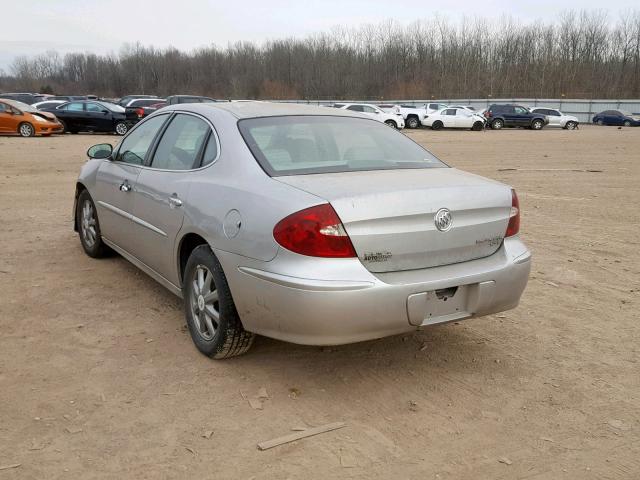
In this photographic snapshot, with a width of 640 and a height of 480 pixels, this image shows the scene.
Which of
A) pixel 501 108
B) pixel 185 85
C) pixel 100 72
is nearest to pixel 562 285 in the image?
pixel 501 108

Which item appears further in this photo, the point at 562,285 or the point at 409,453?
the point at 562,285

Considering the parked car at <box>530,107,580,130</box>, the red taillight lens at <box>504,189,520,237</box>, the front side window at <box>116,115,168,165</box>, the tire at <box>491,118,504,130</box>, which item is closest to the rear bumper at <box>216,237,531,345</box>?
the red taillight lens at <box>504,189,520,237</box>

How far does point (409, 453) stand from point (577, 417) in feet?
3.16

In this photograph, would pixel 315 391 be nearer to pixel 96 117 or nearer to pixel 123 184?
pixel 123 184

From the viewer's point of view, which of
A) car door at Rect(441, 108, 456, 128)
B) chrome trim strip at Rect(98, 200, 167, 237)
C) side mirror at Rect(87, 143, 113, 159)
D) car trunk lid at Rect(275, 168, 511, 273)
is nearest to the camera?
car trunk lid at Rect(275, 168, 511, 273)

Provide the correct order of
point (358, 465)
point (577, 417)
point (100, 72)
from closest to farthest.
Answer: point (358, 465) → point (577, 417) → point (100, 72)

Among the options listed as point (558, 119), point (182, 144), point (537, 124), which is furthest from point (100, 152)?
point (558, 119)

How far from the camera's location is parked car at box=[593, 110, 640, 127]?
1756 inches

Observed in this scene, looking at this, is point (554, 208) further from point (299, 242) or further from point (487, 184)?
point (299, 242)

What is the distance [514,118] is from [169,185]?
3783 centimetres

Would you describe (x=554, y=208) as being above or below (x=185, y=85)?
below

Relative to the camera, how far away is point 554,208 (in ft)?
29.2

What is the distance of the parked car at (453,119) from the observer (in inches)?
1400

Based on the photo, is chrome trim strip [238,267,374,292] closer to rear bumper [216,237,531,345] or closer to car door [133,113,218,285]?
rear bumper [216,237,531,345]
